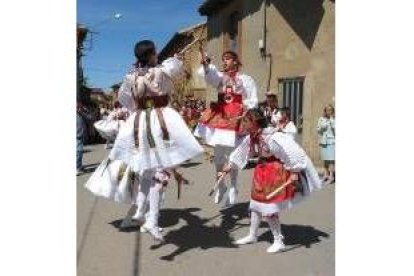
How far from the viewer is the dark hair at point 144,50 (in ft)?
10.9

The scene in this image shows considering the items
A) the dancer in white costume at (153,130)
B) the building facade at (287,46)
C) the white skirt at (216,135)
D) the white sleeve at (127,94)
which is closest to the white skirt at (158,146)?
the dancer in white costume at (153,130)

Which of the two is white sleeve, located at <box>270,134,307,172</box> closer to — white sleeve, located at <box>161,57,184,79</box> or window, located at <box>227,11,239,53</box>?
white sleeve, located at <box>161,57,184,79</box>

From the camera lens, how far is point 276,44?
513cm

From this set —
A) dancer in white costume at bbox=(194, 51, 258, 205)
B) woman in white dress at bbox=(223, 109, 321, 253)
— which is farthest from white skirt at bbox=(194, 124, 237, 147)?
woman in white dress at bbox=(223, 109, 321, 253)

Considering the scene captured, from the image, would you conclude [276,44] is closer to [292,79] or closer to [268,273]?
[292,79]

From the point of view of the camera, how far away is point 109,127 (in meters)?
3.82

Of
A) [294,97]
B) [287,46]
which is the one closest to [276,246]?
[294,97]

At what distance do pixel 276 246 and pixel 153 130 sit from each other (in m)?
0.79

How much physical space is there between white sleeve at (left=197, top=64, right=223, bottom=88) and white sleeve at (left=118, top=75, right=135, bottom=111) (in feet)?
1.25
